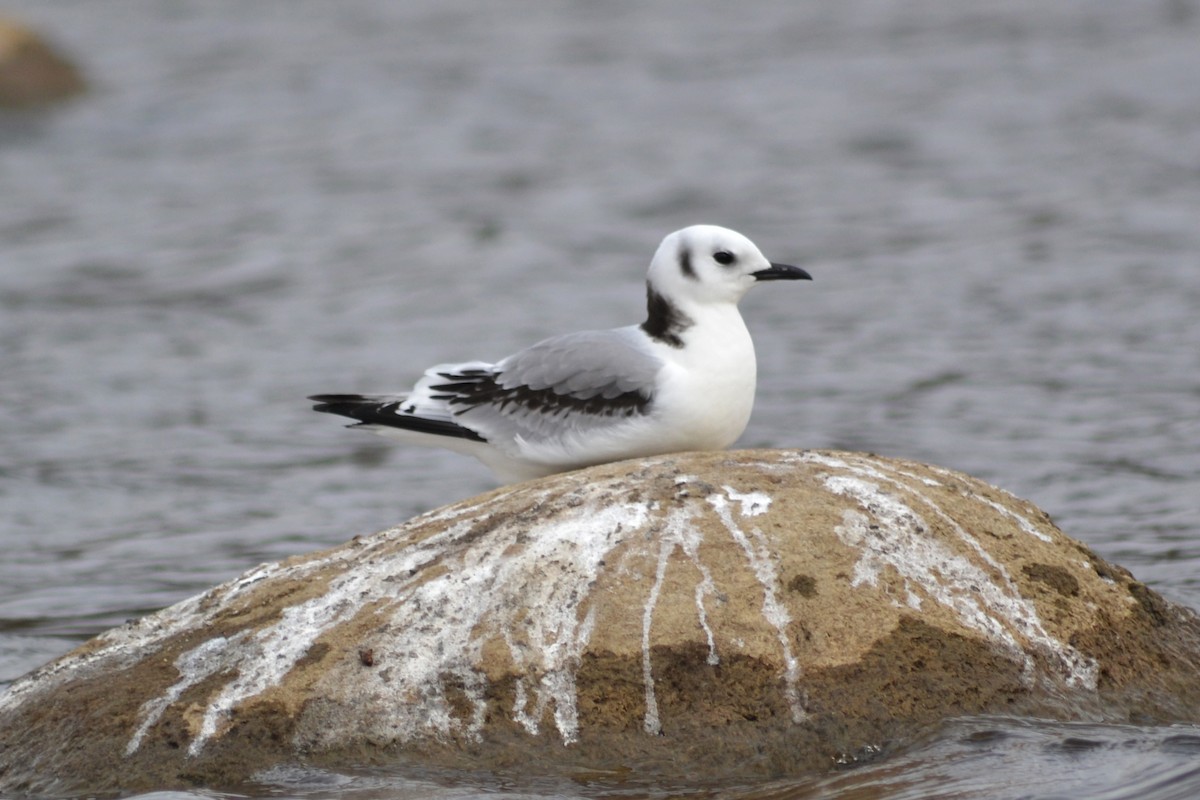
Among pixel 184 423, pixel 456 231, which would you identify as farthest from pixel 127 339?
pixel 456 231

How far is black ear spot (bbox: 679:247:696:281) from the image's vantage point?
607cm

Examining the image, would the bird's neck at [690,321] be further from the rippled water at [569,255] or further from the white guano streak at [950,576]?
the rippled water at [569,255]

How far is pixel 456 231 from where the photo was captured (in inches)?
591

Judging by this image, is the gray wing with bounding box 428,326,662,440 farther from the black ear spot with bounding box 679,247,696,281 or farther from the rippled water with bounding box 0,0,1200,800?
the rippled water with bounding box 0,0,1200,800

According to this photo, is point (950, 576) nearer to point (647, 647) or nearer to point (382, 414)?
point (647, 647)

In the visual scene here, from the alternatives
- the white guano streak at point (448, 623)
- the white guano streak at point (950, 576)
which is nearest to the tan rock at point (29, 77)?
the white guano streak at point (448, 623)

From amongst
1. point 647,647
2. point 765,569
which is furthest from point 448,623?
point 765,569

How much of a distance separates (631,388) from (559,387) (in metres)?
0.39

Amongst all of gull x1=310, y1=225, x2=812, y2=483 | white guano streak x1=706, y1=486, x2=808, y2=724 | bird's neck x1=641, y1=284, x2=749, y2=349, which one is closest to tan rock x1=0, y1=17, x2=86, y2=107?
gull x1=310, y1=225, x2=812, y2=483

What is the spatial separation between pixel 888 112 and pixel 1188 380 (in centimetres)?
753

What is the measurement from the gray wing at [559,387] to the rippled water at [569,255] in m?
1.62

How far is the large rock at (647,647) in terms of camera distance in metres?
4.84

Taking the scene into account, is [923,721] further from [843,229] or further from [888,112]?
[888,112]

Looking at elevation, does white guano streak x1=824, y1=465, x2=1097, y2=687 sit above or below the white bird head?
below
